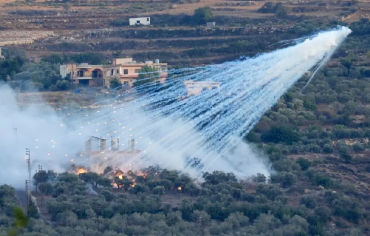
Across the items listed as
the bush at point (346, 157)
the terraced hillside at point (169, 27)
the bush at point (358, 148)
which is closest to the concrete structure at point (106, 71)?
the terraced hillside at point (169, 27)

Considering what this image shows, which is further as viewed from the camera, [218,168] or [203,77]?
[203,77]

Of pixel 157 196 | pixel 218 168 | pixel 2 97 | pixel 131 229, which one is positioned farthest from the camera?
pixel 2 97

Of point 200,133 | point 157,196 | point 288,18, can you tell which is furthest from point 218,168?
point 288,18

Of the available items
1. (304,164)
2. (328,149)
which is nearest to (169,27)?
(328,149)

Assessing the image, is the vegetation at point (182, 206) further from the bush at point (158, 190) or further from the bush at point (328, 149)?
the bush at point (328, 149)

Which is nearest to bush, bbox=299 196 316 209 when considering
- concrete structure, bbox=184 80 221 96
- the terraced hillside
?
concrete structure, bbox=184 80 221 96

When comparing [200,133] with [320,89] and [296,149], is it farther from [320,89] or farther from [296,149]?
[320,89]
